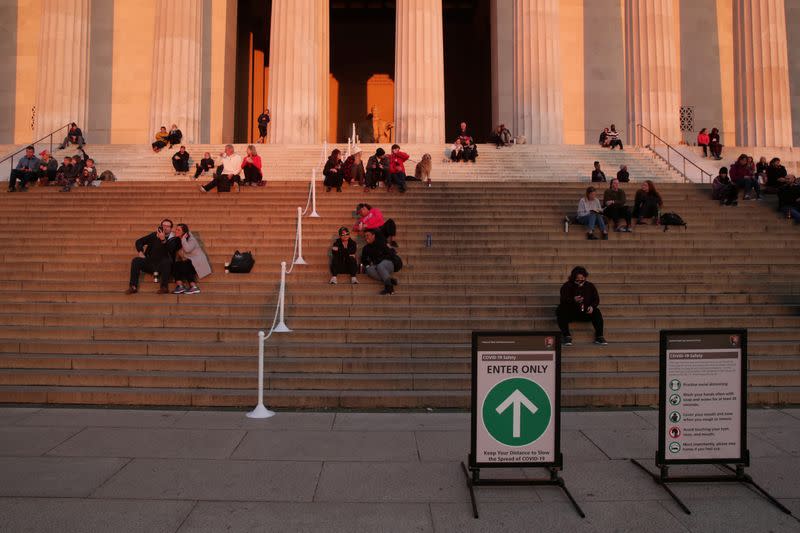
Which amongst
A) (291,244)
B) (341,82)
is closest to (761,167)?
(291,244)

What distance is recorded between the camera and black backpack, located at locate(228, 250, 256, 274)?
449 inches

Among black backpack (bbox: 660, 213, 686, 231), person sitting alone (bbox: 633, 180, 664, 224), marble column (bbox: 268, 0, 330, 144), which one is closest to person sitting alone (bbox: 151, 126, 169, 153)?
marble column (bbox: 268, 0, 330, 144)

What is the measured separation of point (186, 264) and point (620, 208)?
9.38m

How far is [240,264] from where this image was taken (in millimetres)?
11383

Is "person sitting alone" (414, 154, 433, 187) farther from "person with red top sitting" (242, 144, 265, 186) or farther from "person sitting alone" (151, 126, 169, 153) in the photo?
"person sitting alone" (151, 126, 169, 153)

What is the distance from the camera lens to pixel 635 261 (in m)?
12.2

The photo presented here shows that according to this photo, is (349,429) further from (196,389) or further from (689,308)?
(689,308)

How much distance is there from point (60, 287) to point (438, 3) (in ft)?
63.7

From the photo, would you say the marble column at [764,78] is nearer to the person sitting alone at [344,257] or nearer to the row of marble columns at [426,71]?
the row of marble columns at [426,71]

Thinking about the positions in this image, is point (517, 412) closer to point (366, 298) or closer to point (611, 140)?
point (366, 298)

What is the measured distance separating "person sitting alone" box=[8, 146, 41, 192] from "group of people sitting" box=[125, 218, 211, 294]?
27.1 feet

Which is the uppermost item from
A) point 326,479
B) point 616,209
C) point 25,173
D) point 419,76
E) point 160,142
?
point 419,76

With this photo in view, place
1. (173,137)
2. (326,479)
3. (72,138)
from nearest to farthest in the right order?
1. (326,479)
2. (173,137)
3. (72,138)

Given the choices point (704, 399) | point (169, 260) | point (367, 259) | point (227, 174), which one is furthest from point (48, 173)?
point (704, 399)
